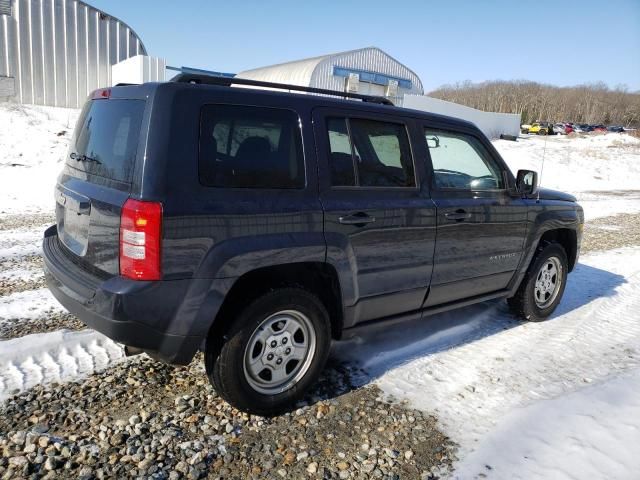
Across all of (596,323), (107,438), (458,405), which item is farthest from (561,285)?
(107,438)

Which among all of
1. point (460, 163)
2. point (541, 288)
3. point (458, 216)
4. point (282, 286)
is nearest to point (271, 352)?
point (282, 286)

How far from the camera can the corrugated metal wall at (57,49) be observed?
17.1m

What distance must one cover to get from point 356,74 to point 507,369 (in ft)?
100.0

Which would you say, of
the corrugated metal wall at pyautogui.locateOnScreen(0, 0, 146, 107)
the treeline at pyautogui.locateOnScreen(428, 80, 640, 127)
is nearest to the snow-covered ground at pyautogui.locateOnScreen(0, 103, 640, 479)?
the corrugated metal wall at pyautogui.locateOnScreen(0, 0, 146, 107)

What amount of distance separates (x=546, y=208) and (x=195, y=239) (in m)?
3.46

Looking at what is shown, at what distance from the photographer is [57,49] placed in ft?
59.0

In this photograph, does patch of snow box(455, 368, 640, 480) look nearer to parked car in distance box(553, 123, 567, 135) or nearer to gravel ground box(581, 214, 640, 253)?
gravel ground box(581, 214, 640, 253)

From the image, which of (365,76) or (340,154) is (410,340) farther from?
(365,76)

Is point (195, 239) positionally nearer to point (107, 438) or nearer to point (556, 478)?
point (107, 438)

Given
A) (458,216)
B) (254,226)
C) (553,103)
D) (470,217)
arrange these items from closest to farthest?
1. (254,226)
2. (458,216)
3. (470,217)
4. (553,103)

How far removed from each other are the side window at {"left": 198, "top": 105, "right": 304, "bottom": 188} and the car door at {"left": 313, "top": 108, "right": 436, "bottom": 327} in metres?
0.19

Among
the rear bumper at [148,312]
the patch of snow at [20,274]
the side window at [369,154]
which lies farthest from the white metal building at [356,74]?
the rear bumper at [148,312]

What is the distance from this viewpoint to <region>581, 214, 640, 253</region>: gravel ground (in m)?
8.58

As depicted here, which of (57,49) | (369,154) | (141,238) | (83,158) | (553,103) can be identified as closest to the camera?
(141,238)
